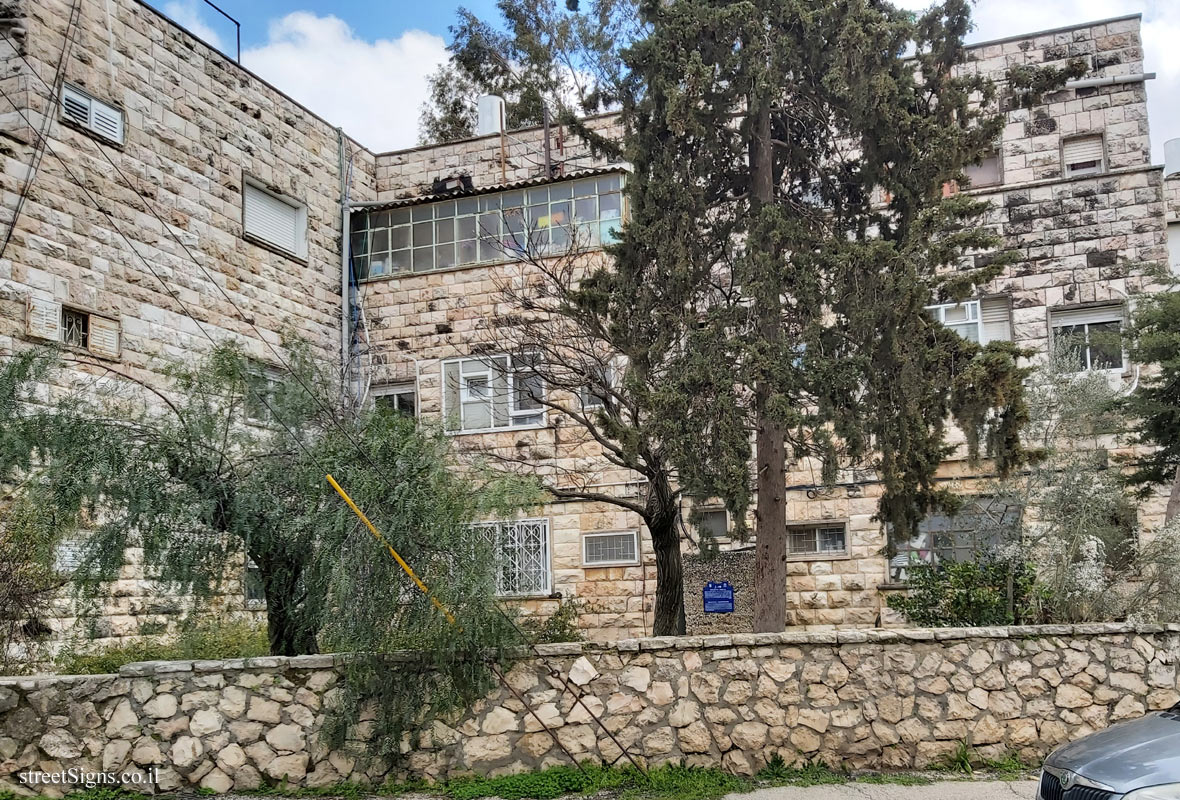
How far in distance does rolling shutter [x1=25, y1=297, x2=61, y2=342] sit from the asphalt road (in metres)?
9.68

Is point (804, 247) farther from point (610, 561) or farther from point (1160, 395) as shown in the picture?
point (610, 561)

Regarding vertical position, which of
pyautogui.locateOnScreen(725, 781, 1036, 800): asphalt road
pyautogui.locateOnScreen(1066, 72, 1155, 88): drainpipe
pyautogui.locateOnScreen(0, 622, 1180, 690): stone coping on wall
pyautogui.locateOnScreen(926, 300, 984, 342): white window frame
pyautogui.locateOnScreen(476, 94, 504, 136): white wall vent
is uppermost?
pyautogui.locateOnScreen(476, 94, 504, 136): white wall vent

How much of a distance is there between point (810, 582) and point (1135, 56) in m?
9.36

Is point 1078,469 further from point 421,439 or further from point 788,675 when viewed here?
point 421,439

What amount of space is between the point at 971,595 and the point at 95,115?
12.5 metres

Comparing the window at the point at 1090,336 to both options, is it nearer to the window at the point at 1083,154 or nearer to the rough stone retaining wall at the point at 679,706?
the window at the point at 1083,154

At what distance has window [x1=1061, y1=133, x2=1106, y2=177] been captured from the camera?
15.5m

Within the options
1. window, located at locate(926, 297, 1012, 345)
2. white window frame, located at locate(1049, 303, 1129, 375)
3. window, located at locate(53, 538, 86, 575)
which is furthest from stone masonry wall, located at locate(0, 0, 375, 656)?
white window frame, located at locate(1049, 303, 1129, 375)

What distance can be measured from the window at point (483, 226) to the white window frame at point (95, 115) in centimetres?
510

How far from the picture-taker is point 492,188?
16.9 metres

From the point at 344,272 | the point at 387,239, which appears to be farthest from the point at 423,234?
the point at 344,272

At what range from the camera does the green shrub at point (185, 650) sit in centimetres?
970

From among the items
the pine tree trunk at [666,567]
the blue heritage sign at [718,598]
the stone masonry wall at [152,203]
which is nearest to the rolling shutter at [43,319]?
the stone masonry wall at [152,203]

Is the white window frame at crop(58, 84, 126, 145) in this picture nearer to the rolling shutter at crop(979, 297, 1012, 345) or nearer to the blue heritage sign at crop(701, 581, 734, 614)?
the blue heritage sign at crop(701, 581, 734, 614)
